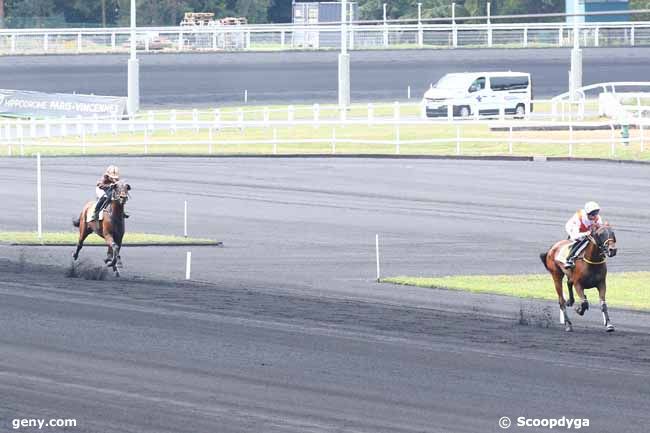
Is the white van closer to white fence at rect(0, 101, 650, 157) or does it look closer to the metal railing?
white fence at rect(0, 101, 650, 157)

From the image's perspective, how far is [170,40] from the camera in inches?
2842

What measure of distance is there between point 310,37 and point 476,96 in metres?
19.4

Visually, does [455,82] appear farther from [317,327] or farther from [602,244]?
[602,244]

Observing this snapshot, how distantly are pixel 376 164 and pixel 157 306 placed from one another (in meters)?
22.6

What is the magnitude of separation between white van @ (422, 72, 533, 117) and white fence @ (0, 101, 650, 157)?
1.59 metres

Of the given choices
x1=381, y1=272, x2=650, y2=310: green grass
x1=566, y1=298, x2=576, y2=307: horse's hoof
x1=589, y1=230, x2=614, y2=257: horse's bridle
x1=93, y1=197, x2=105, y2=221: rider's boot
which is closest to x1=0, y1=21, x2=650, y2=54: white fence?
x1=93, y1=197, x2=105, y2=221: rider's boot

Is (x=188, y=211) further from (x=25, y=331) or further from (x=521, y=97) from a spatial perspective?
(x=521, y=97)

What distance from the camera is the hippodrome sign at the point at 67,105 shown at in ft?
181

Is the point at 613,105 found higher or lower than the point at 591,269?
higher

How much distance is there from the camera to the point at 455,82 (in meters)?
54.4

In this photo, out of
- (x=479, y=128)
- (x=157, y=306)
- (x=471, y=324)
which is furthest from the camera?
(x=479, y=128)

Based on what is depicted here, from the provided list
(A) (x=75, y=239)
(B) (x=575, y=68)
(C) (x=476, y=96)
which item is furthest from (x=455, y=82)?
(A) (x=75, y=239)

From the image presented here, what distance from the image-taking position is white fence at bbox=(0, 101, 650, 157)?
44.7 meters

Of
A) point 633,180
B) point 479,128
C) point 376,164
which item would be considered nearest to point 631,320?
point 633,180
